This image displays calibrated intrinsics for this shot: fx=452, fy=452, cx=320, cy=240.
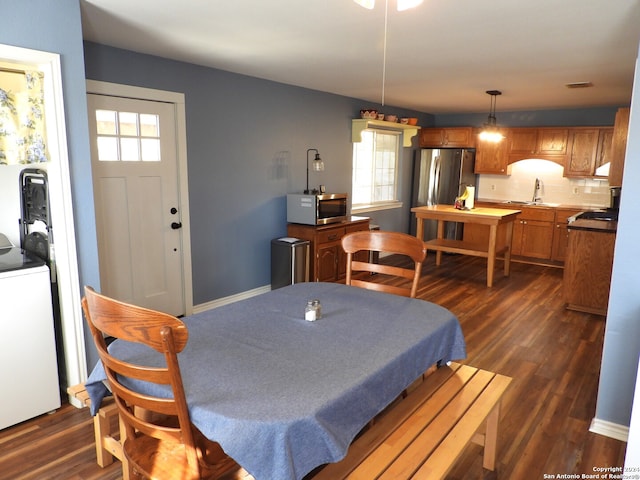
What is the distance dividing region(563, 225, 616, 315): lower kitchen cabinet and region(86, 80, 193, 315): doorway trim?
11.9 ft

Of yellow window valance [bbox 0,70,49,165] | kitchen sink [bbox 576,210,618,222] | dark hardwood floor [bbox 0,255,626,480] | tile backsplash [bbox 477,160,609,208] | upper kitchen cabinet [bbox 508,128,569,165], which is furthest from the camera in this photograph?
tile backsplash [bbox 477,160,609,208]

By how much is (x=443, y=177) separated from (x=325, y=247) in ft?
9.71

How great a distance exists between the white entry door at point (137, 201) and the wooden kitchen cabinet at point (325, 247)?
4.40ft

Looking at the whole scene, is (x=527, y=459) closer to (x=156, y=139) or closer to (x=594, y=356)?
(x=594, y=356)

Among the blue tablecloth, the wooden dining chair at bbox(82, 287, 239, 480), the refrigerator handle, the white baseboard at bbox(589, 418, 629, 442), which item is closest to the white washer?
the blue tablecloth

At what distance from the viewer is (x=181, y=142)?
12.7 ft

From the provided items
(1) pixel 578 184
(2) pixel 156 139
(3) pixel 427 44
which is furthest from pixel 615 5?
(1) pixel 578 184

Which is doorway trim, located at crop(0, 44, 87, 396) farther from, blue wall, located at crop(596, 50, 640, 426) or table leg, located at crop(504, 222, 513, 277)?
table leg, located at crop(504, 222, 513, 277)

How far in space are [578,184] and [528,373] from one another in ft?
14.5

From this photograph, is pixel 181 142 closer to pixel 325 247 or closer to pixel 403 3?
pixel 325 247

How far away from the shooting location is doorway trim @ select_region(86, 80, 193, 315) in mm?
3400

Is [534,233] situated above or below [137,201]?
below

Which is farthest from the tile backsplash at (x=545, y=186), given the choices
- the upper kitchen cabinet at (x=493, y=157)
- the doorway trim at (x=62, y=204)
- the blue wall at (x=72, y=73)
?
the doorway trim at (x=62, y=204)

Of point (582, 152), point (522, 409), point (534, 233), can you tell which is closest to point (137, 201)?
point (522, 409)
